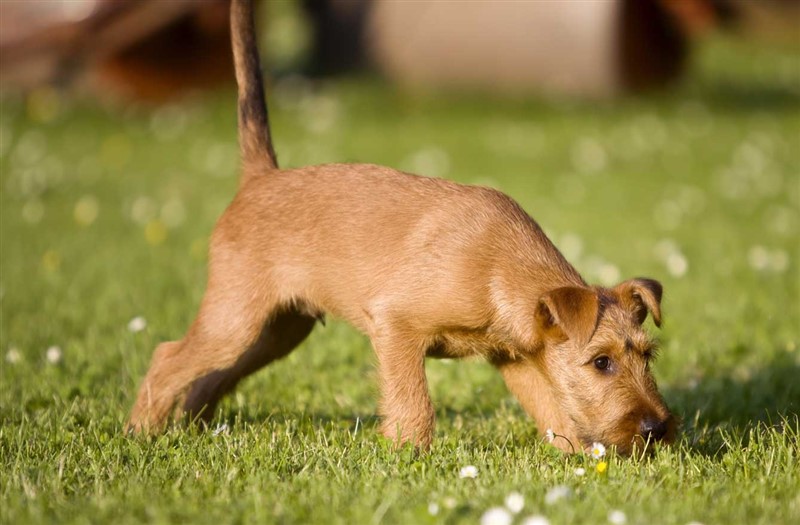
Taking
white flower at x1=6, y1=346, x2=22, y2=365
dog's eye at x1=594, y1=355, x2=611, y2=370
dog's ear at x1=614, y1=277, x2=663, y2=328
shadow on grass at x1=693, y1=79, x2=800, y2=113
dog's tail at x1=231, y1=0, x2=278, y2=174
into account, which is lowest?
shadow on grass at x1=693, y1=79, x2=800, y2=113

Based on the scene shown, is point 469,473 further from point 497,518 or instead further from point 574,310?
point 574,310

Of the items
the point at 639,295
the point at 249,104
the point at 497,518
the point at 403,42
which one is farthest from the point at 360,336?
the point at 403,42

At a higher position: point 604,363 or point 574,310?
point 574,310

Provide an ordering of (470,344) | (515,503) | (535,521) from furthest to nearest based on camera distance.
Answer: (470,344) < (515,503) < (535,521)

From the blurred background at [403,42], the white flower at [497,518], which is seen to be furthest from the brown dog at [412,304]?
the blurred background at [403,42]

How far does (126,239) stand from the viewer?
7.91 m

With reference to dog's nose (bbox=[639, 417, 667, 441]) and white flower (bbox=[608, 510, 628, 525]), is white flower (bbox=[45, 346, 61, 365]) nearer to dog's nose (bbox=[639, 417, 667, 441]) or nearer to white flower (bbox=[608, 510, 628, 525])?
dog's nose (bbox=[639, 417, 667, 441])

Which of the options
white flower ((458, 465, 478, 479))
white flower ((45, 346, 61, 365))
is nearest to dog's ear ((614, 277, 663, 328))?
white flower ((458, 465, 478, 479))

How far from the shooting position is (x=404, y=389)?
3.95m

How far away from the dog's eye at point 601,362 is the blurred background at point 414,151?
0.95m

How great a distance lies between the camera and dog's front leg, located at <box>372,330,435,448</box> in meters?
3.93

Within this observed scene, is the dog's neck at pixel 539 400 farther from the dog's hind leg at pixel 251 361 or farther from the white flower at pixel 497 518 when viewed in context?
the white flower at pixel 497 518

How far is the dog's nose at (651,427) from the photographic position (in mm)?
3779

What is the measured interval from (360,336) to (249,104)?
5.35 ft
